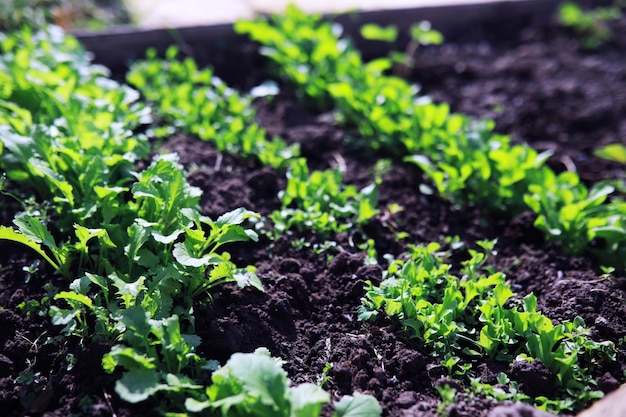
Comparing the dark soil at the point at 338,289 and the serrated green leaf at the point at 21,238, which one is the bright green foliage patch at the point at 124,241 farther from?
the dark soil at the point at 338,289

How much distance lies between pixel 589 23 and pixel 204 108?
335 centimetres

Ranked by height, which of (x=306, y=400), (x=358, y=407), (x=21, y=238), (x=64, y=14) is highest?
(x=64, y=14)

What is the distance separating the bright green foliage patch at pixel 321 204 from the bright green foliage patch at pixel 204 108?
11.9 inches

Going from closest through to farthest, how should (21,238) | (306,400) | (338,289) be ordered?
(306,400)
(21,238)
(338,289)

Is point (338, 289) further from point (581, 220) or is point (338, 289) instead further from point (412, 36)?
→ point (412, 36)

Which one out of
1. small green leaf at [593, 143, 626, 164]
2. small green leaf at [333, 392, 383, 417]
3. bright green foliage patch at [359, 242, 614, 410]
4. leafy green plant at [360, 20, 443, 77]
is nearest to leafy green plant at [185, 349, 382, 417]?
small green leaf at [333, 392, 383, 417]

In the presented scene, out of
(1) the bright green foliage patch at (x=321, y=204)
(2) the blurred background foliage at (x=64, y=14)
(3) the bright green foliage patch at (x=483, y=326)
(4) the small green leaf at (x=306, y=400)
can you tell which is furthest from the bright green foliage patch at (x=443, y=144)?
(4) the small green leaf at (x=306, y=400)

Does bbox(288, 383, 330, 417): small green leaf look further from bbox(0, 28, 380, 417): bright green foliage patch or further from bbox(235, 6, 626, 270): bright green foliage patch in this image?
bbox(235, 6, 626, 270): bright green foliage patch

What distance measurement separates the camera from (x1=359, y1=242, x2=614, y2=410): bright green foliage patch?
2232 millimetres

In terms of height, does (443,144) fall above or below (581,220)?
above

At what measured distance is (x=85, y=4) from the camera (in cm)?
492

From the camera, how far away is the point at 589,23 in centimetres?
514

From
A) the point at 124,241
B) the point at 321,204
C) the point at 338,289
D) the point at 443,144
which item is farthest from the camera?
the point at 443,144

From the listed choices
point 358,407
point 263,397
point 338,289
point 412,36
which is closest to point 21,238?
point 263,397
